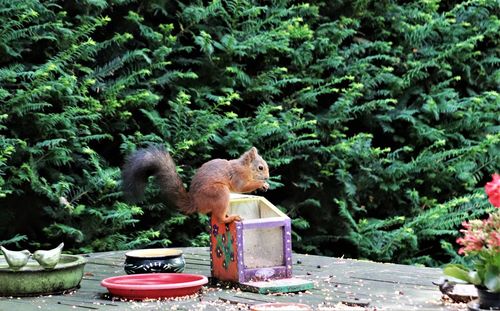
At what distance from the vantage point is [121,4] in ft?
16.6

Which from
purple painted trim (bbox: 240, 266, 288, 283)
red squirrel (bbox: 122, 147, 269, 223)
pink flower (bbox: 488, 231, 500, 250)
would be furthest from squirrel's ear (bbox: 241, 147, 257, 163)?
pink flower (bbox: 488, 231, 500, 250)

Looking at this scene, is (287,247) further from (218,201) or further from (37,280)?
(37,280)

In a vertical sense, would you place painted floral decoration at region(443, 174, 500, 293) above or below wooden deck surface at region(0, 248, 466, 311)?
above

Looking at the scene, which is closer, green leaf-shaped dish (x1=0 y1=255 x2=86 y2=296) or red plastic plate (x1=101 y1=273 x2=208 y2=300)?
red plastic plate (x1=101 y1=273 x2=208 y2=300)

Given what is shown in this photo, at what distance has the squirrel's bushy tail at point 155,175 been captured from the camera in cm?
353

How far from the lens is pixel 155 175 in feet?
12.0

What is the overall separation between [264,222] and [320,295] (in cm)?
43

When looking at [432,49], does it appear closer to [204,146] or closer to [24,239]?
[204,146]

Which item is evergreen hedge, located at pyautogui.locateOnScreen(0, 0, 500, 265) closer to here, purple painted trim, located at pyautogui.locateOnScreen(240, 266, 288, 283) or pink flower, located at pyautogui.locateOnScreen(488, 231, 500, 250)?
purple painted trim, located at pyautogui.locateOnScreen(240, 266, 288, 283)

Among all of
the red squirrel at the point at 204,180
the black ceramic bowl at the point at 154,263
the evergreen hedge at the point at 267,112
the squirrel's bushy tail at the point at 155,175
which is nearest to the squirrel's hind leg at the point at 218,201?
the red squirrel at the point at 204,180

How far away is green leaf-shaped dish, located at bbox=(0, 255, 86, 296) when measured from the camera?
3.20 meters

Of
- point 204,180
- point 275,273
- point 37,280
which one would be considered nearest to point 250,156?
point 204,180

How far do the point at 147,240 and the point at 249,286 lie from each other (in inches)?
61.6

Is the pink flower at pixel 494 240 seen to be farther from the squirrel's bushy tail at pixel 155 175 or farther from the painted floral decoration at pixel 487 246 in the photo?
the squirrel's bushy tail at pixel 155 175
